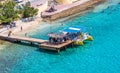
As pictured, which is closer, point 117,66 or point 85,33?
point 117,66

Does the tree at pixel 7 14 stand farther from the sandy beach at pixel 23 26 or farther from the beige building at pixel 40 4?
the beige building at pixel 40 4

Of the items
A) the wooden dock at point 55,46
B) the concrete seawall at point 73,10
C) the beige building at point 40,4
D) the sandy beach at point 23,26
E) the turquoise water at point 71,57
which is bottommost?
the turquoise water at point 71,57

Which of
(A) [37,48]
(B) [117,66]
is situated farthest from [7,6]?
(B) [117,66]

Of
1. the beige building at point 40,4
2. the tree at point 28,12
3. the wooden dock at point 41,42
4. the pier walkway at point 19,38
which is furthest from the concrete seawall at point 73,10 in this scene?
the wooden dock at point 41,42

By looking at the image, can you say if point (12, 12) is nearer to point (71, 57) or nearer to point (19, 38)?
point (19, 38)

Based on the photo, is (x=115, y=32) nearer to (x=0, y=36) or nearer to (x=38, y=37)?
(x=38, y=37)

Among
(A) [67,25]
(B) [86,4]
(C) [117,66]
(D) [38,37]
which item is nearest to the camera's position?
(C) [117,66]
